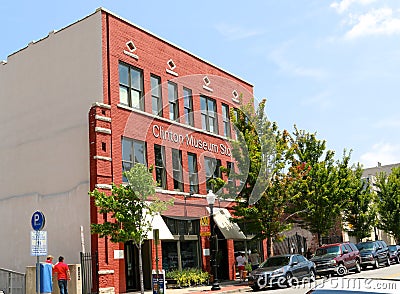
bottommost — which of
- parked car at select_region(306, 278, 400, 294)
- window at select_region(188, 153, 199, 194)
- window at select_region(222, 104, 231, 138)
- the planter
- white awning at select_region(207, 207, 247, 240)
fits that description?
the planter

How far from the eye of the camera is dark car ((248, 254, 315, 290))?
73.5 ft

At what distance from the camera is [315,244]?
44656 millimetres

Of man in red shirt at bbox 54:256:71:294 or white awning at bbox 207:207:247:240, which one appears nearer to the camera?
man in red shirt at bbox 54:256:71:294

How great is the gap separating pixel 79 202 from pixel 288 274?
9.86 metres

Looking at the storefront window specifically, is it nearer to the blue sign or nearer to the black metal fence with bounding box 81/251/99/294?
the black metal fence with bounding box 81/251/99/294

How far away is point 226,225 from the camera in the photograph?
98.3ft

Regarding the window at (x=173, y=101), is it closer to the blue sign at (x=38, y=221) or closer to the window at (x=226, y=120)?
the window at (x=226, y=120)

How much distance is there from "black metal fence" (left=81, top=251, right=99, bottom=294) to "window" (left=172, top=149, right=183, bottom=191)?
23.8 ft

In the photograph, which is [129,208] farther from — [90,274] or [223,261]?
[223,261]

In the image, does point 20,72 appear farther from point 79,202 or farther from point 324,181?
point 324,181

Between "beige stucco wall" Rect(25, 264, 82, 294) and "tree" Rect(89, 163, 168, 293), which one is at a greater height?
"tree" Rect(89, 163, 168, 293)

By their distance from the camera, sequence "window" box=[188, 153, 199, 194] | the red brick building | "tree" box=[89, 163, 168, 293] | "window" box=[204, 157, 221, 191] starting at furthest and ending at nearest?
"window" box=[204, 157, 221, 191] → "window" box=[188, 153, 199, 194] → the red brick building → "tree" box=[89, 163, 168, 293]

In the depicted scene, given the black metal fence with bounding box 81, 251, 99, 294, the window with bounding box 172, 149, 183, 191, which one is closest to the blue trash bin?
the black metal fence with bounding box 81, 251, 99, 294

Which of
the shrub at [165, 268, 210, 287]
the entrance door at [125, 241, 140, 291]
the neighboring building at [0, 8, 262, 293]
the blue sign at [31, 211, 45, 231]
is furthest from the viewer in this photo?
the shrub at [165, 268, 210, 287]
